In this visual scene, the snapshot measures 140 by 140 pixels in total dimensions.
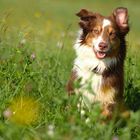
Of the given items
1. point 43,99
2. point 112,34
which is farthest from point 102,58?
point 43,99

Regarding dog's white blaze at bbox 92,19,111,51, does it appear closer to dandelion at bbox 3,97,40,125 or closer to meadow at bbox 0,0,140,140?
meadow at bbox 0,0,140,140

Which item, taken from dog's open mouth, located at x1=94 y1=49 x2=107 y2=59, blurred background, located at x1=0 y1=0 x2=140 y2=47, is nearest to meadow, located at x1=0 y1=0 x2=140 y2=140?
dog's open mouth, located at x1=94 y1=49 x2=107 y2=59

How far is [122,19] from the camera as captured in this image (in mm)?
7516

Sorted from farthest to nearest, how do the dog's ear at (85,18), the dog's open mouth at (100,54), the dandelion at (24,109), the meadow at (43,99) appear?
1. the dog's ear at (85,18)
2. the dog's open mouth at (100,54)
3. the dandelion at (24,109)
4. the meadow at (43,99)

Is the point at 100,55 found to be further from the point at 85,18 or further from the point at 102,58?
the point at 85,18

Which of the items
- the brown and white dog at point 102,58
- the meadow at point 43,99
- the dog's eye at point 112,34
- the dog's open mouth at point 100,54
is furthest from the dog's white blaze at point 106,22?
the meadow at point 43,99

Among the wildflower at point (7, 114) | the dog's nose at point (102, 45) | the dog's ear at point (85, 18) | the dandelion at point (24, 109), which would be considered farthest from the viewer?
the dog's ear at point (85, 18)

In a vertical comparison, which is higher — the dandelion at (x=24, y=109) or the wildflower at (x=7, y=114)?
the wildflower at (x=7, y=114)

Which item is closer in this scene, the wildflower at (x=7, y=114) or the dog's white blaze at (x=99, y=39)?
the wildflower at (x=7, y=114)

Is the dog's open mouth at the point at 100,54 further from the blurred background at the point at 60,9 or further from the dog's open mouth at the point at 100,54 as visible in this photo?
the blurred background at the point at 60,9

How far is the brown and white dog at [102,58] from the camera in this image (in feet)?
23.1

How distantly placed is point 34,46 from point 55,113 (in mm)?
3197

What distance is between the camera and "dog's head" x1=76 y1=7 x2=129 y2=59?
6961 mm

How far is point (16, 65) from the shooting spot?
6.96m
